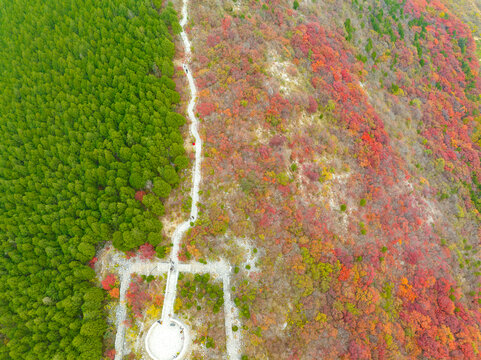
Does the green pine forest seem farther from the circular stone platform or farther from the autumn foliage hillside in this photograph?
the autumn foliage hillside

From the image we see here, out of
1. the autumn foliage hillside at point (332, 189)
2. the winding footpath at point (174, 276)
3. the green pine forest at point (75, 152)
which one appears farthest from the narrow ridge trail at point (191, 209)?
the green pine forest at point (75, 152)

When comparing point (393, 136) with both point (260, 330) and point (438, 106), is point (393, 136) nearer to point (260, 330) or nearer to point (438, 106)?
point (438, 106)

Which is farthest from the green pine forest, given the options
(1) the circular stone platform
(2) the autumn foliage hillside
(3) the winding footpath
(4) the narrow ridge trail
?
(2) the autumn foliage hillside

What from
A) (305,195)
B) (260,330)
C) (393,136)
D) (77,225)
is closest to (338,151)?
(305,195)

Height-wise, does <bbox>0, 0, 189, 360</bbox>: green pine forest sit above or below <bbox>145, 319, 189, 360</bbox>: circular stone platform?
above

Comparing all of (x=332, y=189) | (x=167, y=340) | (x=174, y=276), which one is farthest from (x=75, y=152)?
(x=332, y=189)
